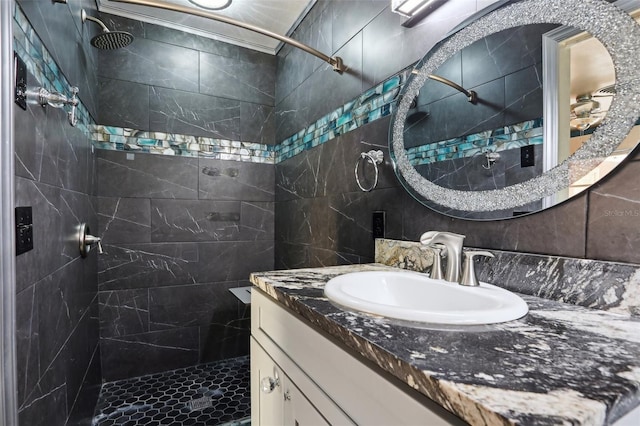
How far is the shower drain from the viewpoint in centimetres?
183

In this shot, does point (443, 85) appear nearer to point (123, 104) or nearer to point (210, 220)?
point (210, 220)

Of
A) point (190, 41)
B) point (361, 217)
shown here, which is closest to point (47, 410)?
point (361, 217)

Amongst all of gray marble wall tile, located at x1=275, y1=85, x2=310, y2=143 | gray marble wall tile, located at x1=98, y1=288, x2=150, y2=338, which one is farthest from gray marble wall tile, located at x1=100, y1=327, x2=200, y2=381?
gray marble wall tile, located at x1=275, y1=85, x2=310, y2=143

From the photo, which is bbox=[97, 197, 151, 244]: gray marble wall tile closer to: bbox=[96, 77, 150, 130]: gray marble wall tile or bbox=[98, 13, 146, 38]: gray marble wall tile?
bbox=[96, 77, 150, 130]: gray marble wall tile

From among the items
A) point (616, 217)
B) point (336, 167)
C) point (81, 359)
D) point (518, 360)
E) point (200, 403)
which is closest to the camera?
point (518, 360)

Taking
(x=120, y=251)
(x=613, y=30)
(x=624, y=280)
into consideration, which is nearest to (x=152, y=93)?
(x=120, y=251)

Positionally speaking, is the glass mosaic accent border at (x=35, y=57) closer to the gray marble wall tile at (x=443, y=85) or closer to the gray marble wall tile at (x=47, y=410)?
the gray marble wall tile at (x=47, y=410)

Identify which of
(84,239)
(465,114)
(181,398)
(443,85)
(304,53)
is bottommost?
(181,398)

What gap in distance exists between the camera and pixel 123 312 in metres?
2.12

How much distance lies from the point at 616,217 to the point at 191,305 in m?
2.35

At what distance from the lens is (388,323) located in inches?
24.5

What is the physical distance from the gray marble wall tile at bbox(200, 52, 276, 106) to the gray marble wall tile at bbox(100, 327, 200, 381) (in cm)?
177

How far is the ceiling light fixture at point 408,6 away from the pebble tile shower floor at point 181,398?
2083 millimetres

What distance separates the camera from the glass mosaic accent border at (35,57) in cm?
83
